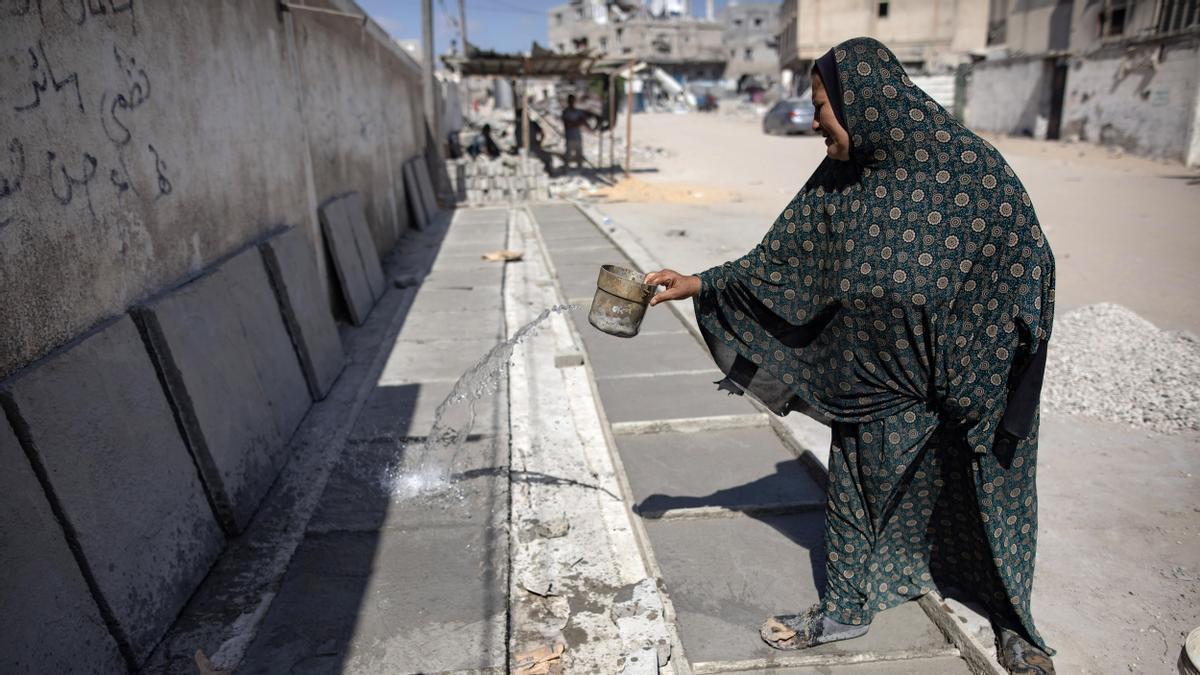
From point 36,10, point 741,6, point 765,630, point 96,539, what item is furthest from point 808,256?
point 741,6

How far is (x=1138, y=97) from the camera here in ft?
55.2

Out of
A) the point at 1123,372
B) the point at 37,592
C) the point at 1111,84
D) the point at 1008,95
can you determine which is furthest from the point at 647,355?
the point at 1008,95

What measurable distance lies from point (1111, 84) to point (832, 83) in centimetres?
2011

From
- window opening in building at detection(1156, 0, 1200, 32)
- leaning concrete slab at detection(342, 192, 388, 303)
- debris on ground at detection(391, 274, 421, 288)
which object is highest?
window opening in building at detection(1156, 0, 1200, 32)

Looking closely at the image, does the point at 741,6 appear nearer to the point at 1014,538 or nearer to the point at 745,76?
the point at 745,76

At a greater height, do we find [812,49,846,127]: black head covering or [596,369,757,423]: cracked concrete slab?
[812,49,846,127]: black head covering

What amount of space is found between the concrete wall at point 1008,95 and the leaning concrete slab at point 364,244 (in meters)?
21.4

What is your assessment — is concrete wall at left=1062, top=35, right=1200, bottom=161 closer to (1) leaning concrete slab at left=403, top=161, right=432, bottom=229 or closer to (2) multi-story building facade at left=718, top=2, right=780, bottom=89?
(1) leaning concrete slab at left=403, top=161, right=432, bottom=229

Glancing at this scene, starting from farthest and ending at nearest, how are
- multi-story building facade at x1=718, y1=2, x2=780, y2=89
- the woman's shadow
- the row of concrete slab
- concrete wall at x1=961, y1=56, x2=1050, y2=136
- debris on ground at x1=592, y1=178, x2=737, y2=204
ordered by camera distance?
multi-story building facade at x1=718, y1=2, x2=780, y2=89 → concrete wall at x1=961, y1=56, x2=1050, y2=136 → debris on ground at x1=592, y1=178, x2=737, y2=204 → the woman's shadow → the row of concrete slab

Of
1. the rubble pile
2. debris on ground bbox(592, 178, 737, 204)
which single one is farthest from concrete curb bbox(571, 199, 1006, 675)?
the rubble pile

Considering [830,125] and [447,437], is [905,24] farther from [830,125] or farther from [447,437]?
[830,125]

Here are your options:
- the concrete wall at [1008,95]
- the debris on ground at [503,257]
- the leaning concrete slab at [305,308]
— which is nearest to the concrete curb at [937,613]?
the leaning concrete slab at [305,308]

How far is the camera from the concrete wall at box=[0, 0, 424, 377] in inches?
88.8

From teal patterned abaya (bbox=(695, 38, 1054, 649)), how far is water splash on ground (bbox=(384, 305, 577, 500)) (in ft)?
3.71
